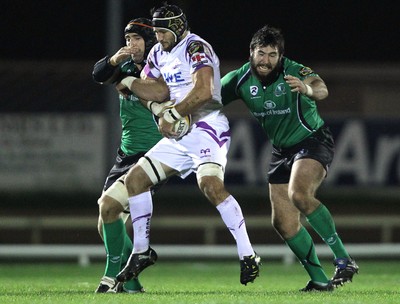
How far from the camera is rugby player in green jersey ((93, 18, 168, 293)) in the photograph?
983 cm

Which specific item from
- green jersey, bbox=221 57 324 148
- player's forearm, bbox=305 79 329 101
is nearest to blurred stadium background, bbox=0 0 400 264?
green jersey, bbox=221 57 324 148

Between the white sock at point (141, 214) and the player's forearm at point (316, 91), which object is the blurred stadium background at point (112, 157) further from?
the player's forearm at point (316, 91)

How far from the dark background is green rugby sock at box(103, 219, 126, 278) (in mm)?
23923

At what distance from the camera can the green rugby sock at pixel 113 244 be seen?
9969 millimetres

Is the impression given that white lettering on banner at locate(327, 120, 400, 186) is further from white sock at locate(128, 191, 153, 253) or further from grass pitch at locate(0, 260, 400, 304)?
white sock at locate(128, 191, 153, 253)

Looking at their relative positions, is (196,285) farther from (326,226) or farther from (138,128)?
(326,226)

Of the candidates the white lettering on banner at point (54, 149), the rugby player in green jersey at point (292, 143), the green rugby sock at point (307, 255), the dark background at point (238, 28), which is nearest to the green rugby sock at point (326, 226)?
the rugby player in green jersey at point (292, 143)

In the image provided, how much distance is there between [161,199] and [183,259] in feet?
26.7

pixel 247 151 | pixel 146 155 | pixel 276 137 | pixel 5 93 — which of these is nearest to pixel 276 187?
pixel 276 137

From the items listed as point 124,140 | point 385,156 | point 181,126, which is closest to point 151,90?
point 181,126

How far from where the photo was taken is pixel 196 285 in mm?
11789

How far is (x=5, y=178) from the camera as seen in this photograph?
2261 centimetres

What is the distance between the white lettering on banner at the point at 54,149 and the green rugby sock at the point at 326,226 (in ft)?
43.0

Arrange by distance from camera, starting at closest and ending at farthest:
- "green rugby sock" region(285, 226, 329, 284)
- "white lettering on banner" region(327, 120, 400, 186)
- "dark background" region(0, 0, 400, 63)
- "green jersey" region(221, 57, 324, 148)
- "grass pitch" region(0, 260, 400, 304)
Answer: "grass pitch" region(0, 260, 400, 304) < "green jersey" region(221, 57, 324, 148) < "green rugby sock" region(285, 226, 329, 284) < "white lettering on banner" region(327, 120, 400, 186) < "dark background" region(0, 0, 400, 63)
